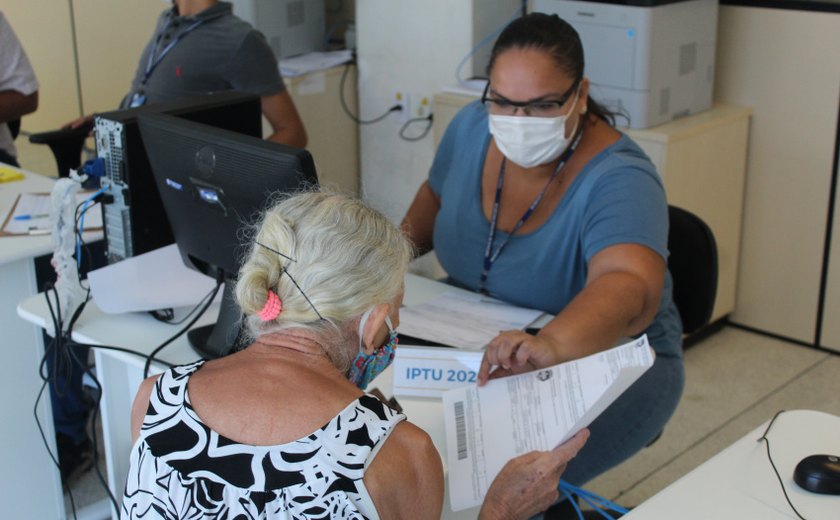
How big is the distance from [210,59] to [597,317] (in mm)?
1708

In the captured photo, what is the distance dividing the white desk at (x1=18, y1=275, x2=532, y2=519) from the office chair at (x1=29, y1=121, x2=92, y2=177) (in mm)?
1164

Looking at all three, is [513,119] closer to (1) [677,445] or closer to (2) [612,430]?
(2) [612,430]

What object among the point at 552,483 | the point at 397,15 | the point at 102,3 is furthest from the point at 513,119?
the point at 102,3

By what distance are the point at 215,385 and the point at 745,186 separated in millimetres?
2583

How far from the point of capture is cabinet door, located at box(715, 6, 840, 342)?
10.4ft

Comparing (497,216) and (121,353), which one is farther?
(497,216)

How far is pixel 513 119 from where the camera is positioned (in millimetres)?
1890

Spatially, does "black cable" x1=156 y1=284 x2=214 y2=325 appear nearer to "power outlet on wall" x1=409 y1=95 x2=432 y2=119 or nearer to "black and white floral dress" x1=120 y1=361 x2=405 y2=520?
"black and white floral dress" x1=120 y1=361 x2=405 y2=520

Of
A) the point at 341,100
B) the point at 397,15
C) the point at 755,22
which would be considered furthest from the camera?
the point at 341,100

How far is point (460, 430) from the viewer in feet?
5.09

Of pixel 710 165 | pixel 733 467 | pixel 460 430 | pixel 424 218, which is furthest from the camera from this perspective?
pixel 710 165

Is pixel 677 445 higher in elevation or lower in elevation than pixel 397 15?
lower

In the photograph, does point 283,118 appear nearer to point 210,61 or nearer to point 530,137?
point 210,61

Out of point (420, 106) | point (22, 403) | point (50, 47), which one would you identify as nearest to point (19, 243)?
point (22, 403)
